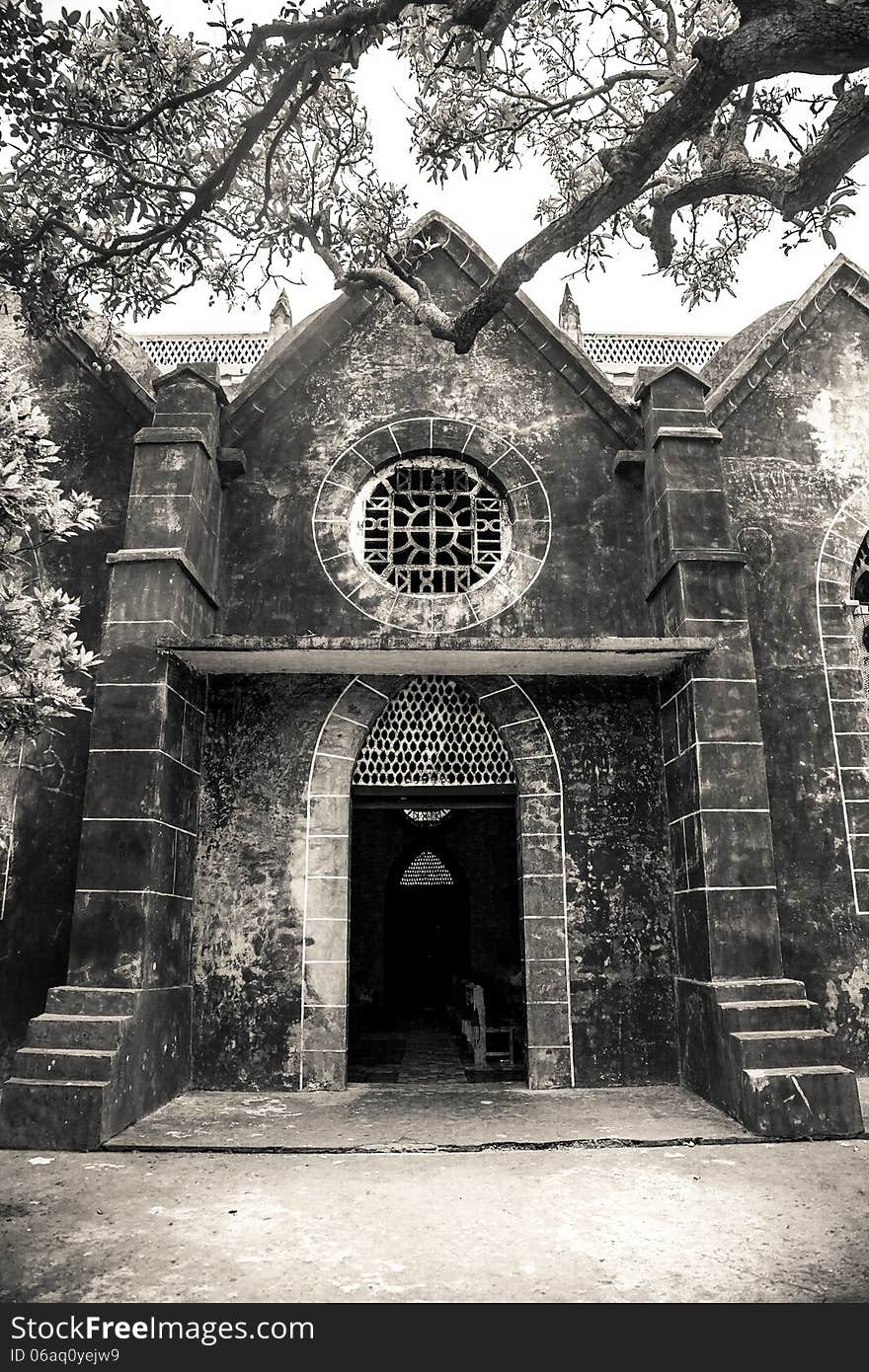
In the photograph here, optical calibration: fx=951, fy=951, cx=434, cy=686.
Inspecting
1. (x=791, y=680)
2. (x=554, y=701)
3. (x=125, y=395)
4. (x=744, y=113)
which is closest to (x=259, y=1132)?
(x=554, y=701)

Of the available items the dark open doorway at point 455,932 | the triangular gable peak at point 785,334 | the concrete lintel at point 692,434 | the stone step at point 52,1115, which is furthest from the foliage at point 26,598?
the dark open doorway at point 455,932

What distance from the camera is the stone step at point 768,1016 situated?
276 inches

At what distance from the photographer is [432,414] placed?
9.70 meters

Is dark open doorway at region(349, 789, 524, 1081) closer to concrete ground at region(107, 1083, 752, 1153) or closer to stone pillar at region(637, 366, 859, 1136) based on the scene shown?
concrete ground at region(107, 1083, 752, 1153)

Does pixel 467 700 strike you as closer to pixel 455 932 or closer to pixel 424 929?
pixel 455 932

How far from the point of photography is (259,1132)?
665 cm

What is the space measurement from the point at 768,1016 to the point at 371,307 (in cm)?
775

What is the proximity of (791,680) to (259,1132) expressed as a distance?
241 inches

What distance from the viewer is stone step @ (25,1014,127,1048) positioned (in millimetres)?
6660

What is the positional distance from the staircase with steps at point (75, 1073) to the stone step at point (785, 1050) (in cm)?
438

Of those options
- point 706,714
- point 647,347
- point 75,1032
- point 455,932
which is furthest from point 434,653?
point 647,347

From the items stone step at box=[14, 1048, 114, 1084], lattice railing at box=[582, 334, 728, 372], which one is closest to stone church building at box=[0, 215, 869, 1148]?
stone step at box=[14, 1048, 114, 1084]

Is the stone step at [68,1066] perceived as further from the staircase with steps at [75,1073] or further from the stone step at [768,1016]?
the stone step at [768,1016]

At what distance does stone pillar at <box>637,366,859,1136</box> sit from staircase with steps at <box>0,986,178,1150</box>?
4.37 metres
